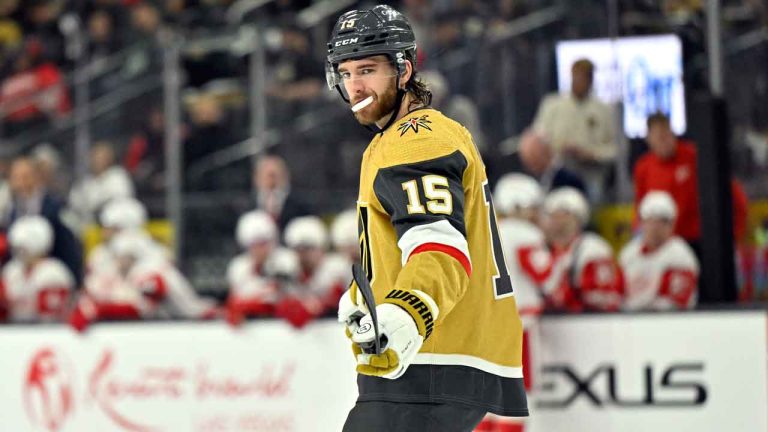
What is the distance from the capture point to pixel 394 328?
268 centimetres

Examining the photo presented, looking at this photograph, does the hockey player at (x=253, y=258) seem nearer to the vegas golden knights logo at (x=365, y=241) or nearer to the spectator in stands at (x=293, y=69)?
the spectator in stands at (x=293, y=69)

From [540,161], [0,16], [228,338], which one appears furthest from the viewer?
[0,16]

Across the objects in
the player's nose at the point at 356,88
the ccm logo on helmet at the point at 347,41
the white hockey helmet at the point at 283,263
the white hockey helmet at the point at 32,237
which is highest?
the ccm logo on helmet at the point at 347,41

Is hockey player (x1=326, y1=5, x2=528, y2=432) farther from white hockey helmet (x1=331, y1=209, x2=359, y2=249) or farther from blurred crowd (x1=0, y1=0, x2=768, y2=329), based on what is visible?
white hockey helmet (x1=331, y1=209, x2=359, y2=249)

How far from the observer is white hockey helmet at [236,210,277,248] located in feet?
27.3

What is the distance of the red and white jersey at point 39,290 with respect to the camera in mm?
7914

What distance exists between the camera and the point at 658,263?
6727mm

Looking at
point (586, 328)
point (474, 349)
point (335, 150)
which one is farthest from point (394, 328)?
point (335, 150)

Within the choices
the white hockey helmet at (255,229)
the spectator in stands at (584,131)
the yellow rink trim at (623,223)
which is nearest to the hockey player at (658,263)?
the yellow rink trim at (623,223)

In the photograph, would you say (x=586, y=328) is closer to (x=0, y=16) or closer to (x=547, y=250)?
(x=547, y=250)

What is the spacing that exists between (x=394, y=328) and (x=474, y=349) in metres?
0.41

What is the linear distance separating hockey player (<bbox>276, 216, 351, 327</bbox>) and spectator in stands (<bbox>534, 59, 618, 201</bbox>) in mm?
1443

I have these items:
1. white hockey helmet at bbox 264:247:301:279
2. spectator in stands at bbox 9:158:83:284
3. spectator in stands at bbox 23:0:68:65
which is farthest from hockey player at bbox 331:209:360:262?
spectator in stands at bbox 23:0:68:65

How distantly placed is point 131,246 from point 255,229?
888mm
